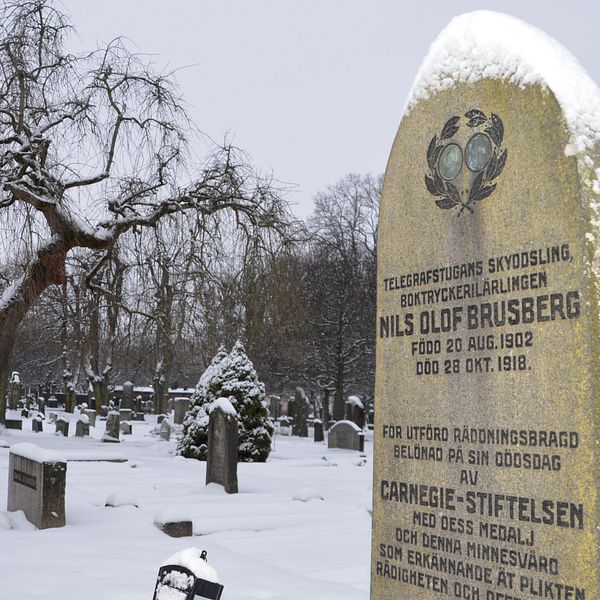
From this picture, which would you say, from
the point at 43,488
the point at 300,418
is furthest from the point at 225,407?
the point at 300,418

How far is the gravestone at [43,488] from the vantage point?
814cm

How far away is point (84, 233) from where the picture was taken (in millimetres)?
17156

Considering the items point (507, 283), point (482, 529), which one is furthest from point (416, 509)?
point (507, 283)

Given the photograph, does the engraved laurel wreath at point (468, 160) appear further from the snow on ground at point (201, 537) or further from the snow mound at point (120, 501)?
the snow mound at point (120, 501)

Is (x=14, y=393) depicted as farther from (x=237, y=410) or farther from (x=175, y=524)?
(x=175, y=524)

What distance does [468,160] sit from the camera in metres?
3.42

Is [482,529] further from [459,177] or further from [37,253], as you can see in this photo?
[37,253]

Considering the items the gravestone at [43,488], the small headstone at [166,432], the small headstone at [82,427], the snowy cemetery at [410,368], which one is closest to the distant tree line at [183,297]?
the snowy cemetery at [410,368]

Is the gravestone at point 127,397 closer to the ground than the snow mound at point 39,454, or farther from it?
farther from it

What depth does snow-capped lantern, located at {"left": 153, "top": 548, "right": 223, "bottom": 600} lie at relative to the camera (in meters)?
3.21

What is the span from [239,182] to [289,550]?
38.1 feet

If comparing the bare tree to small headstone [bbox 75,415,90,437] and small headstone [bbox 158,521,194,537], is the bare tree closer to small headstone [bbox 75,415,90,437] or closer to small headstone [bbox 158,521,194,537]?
small headstone [bbox 75,415,90,437]

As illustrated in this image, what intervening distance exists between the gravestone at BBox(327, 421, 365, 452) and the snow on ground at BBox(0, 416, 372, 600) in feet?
25.2

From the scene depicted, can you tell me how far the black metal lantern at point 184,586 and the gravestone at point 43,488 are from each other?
5274 mm
